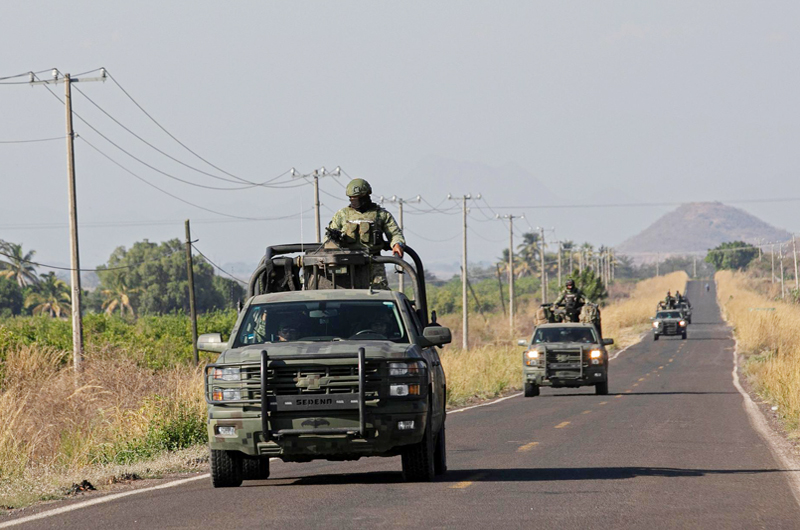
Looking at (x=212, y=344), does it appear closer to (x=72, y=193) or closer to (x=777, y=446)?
(x=777, y=446)

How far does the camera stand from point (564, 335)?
31.8 m

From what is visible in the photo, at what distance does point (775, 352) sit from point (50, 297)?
80631 millimetres

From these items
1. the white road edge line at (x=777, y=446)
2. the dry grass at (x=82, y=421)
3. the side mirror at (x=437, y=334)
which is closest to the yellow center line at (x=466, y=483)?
the side mirror at (x=437, y=334)

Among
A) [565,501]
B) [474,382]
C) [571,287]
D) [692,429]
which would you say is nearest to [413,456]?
[565,501]

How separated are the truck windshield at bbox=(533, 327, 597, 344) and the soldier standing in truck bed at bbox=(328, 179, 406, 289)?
17770mm

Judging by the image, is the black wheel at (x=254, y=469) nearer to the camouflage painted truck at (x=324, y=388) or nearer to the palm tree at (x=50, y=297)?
the camouflage painted truck at (x=324, y=388)

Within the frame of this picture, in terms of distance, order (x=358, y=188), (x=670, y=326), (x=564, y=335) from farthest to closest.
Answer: (x=670, y=326) → (x=564, y=335) → (x=358, y=188)

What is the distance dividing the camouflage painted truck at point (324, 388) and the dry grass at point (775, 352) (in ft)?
28.9

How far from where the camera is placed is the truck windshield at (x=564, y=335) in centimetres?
3159

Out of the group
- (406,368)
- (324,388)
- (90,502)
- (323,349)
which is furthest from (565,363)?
(90,502)

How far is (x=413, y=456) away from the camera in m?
11.3

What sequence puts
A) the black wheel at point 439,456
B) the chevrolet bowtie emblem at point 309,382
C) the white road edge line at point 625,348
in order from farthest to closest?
the white road edge line at point 625,348 < the black wheel at point 439,456 < the chevrolet bowtie emblem at point 309,382

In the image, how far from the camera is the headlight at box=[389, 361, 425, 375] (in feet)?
35.0

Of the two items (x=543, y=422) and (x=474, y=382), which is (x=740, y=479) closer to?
(x=543, y=422)
